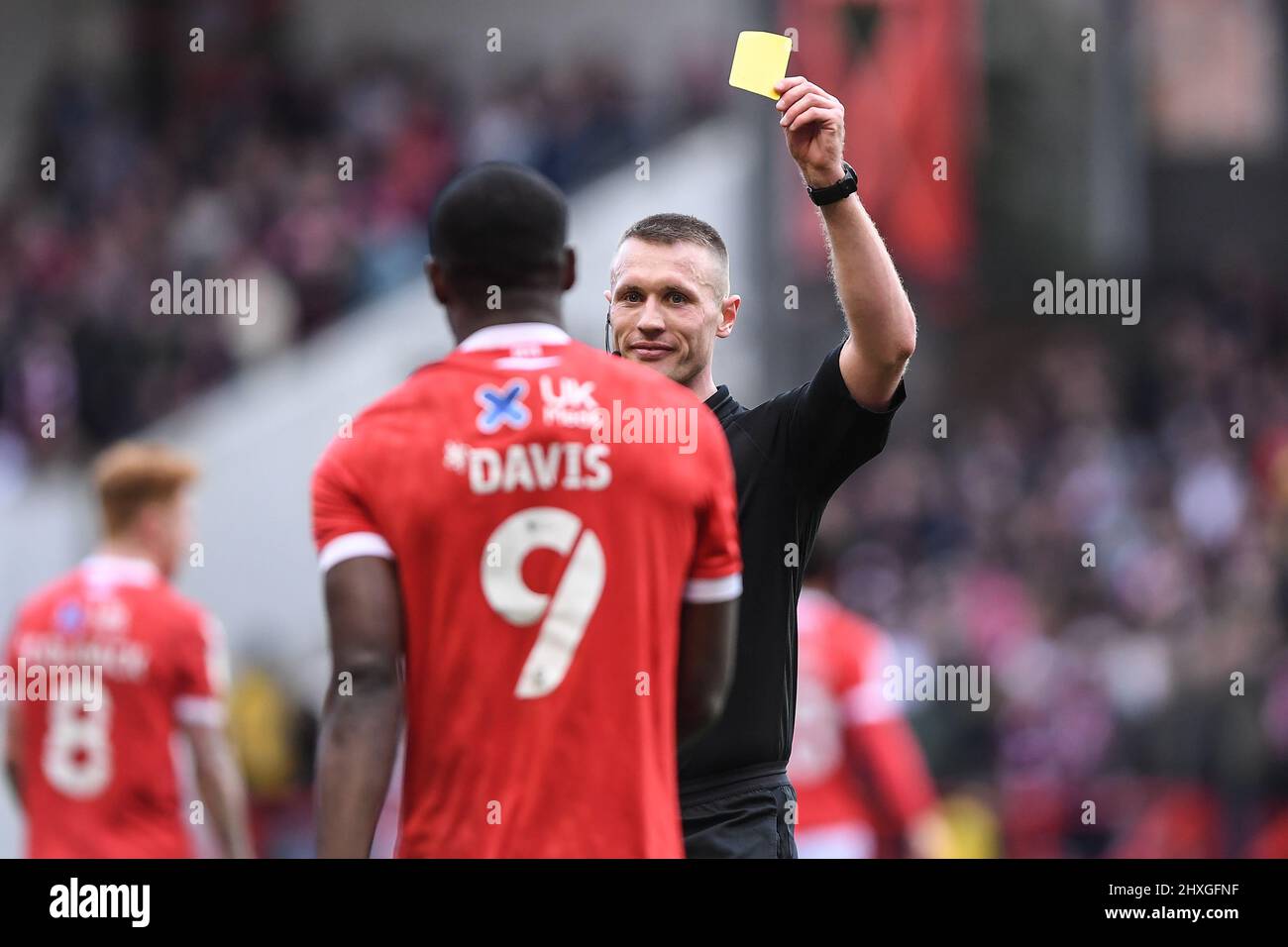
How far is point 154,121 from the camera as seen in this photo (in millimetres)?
18656

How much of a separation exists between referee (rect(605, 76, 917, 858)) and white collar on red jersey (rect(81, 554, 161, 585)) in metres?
3.01

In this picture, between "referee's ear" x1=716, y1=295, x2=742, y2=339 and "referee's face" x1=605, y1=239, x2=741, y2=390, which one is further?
"referee's ear" x1=716, y1=295, x2=742, y2=339

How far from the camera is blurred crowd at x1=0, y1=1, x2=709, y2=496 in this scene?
49.5 ft

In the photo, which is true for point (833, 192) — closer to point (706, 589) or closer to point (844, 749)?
point (706, 589)

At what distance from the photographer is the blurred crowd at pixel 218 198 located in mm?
15094

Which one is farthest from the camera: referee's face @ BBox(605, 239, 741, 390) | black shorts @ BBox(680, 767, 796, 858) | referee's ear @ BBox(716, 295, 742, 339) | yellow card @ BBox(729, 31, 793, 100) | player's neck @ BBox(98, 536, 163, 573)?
player's neck @ BBox(98, 536, 163, 573)

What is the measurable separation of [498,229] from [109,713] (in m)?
3.87
